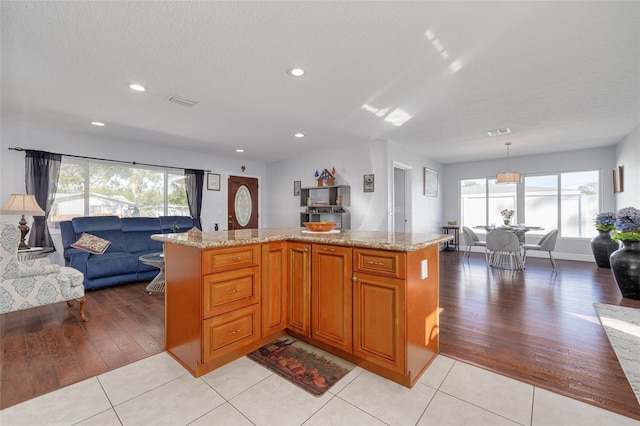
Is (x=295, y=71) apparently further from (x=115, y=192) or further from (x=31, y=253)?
(x=115, y=192)

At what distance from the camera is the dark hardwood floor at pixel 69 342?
189 cm

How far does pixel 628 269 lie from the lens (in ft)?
11.6

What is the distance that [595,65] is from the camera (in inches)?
98.9

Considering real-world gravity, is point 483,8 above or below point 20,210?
above

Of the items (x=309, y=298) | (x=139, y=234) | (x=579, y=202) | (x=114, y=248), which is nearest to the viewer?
(x=309, y=298)

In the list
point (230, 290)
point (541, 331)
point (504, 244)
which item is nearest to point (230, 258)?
point (230, 290)

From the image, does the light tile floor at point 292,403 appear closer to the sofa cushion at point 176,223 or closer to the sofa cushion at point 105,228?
the sofa cushion at point 105,228

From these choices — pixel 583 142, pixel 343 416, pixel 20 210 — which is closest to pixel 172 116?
pixel 20 210

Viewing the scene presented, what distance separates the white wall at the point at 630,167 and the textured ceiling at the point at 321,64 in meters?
0.37

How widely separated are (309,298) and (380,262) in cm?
73

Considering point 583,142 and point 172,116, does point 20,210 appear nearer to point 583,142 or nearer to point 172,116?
point 172,116

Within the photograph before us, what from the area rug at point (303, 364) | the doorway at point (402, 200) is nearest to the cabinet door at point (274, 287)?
the area rug at point (303, 364)

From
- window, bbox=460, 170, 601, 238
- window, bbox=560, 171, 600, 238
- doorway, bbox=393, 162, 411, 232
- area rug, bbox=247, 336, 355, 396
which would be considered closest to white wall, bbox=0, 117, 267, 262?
doorway, bbox=393, 162, 411, 232

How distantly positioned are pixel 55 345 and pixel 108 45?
241 cm
